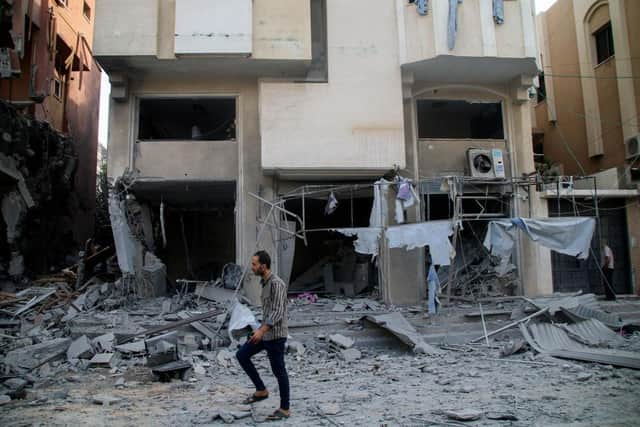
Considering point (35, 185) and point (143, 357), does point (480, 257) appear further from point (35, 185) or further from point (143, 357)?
point (35, 185)

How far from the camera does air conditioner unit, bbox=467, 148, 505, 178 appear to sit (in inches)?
549

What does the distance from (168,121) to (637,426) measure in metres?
15.3

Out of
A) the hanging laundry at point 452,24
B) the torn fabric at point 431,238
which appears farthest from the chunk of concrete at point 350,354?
the hanging laundry at point 452,24

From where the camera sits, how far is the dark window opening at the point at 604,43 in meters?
16.7

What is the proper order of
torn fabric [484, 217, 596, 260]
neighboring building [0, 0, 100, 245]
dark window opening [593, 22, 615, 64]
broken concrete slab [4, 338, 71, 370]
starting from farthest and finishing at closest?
dark window opening [593, 22, 615, 64], neighboring building [0, 0, 100, 245], torn fabric [484, 217, 596, 260], broken concrete slab [4, 338, 71, 370]

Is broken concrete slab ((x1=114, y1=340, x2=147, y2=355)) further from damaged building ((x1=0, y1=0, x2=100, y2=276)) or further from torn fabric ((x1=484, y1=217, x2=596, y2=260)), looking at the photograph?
torn fabric ((x1=484, y1=217, x2=596, y2=260))

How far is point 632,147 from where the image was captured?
15.3m

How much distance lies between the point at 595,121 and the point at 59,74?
19.5 m

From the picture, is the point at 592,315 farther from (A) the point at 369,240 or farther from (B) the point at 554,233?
(A) the point at 369,240

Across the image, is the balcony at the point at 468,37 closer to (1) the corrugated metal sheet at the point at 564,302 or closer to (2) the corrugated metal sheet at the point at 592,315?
(1) the corrugated metal sheet at the point at 564,302

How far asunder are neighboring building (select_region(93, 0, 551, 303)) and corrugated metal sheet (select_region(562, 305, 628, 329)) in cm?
331

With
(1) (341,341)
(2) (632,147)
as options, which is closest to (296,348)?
(1) (341,341)

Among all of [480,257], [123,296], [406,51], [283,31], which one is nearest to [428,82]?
[406,51]

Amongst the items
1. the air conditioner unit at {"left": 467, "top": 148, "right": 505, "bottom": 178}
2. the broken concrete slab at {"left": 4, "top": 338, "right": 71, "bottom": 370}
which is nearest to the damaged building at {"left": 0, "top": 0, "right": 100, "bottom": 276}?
the broken concrete slab at {"left": 4, "top": 338, "right": 71, "bottom": 370}
